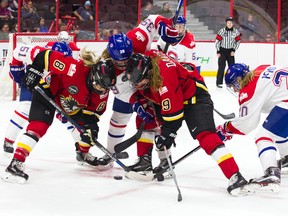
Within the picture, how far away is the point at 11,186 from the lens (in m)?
3.47

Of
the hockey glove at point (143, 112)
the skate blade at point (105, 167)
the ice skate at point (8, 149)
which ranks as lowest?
the skate blade at point (105, 167)

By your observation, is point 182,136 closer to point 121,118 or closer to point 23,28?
point 121,118

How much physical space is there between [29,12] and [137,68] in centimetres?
659

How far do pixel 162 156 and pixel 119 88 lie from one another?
54 centimetres

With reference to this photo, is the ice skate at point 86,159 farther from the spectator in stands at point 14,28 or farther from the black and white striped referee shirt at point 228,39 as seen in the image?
the spectator in stands at point 14,28

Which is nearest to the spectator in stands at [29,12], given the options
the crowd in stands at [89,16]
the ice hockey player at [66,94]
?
the crowd in stands at [89,16]

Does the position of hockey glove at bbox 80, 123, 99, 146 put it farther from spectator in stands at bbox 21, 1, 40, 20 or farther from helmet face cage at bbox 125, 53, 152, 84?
spectator in stands at bbox 21, 1, 40, 20

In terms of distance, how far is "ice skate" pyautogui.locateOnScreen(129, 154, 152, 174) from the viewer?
3.74 meters

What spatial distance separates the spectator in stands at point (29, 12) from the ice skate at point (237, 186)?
677cm

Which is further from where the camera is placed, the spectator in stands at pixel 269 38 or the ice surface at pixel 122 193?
the spectator in stands at pixel 269 38

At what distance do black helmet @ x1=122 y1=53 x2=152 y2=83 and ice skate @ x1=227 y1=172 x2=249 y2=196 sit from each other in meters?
0.71

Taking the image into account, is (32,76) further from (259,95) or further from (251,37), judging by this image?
(251,37)

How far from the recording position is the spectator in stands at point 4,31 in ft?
30.4

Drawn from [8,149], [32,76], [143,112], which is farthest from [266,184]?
[8,149]
